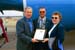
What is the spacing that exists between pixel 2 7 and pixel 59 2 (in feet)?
6.40

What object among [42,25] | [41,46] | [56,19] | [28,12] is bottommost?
[41,46]

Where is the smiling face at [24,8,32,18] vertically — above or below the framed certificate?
above

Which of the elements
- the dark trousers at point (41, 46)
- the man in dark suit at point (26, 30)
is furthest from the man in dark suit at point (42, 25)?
the man in dark suit at point (26, 30)

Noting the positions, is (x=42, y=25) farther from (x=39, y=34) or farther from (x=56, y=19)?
(x=56, y=19)

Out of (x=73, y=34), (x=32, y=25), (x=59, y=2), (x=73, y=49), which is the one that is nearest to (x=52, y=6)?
(x=59, y=2)

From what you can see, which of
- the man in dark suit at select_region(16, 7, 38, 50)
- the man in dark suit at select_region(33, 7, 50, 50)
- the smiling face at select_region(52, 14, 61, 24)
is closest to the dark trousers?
the man in dark suit at select_region(33, 7, 50, 50)

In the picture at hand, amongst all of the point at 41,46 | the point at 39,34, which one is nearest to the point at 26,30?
the point at 39,34

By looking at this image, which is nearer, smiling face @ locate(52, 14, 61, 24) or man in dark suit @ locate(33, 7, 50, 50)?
smiling face @ locate(52, 14, 61, 24)

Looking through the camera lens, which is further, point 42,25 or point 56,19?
point 42,25

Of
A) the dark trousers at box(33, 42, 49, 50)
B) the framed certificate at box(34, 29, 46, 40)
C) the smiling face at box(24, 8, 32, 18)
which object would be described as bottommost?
the dark trousers at box(33, 42, 49, 50)

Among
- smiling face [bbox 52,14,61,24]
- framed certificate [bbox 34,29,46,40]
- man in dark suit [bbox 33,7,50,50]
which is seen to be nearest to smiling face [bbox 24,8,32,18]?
man in dark suit [bbox 33,7,50,50]

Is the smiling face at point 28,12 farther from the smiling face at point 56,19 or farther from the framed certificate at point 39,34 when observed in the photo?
the smiling face at point 56,19

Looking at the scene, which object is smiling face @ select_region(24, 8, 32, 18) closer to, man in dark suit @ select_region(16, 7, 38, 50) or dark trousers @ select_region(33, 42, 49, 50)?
man in dark suit @ select_region(16, 7, 38, 50)

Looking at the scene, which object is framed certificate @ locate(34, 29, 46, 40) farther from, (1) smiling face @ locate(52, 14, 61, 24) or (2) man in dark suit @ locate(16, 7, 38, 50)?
(1) smiling face @ locate(52, 14, 61, 24)
